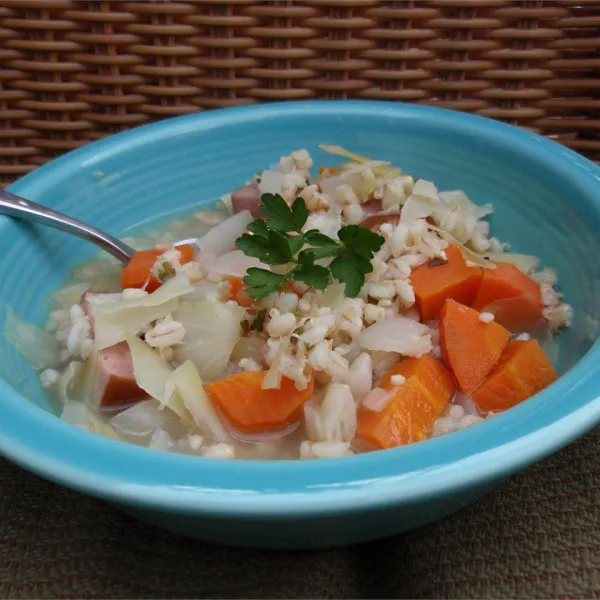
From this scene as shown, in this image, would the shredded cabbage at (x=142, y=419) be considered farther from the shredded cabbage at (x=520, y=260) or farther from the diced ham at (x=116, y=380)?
the shredded cabbage at (x=520, y=260)

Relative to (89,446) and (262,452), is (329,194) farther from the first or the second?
(89,446)

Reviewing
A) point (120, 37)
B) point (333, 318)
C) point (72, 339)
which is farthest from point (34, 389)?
point (120, 37)

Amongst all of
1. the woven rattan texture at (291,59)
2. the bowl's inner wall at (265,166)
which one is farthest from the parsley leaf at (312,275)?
the woven rattan texture at (291,59)

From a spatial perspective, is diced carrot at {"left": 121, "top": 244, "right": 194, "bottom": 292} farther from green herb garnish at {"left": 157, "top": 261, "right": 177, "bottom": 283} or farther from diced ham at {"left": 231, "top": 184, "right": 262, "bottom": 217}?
diced ham at {"left": 231, "top": 184, "right": 262, "bottom": 217}

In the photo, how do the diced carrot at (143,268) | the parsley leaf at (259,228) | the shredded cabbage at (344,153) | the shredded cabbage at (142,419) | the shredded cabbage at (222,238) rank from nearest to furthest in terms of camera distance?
the shredded cabbage at (142,419), the parsley leaf at (259,228), the diced carrot at (143,268), the shredded cabbage at (222,238), the shredded cabbage at (344,153)

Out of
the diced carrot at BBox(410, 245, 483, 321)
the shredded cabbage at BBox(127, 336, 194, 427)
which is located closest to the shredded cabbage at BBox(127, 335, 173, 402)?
the shredded cabbage at BBox(127, 336, 194, 427)

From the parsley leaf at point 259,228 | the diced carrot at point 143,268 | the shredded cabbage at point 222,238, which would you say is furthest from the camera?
the shredded cabbage at point 222,238

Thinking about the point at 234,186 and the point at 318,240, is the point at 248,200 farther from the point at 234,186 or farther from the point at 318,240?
the point at 318,240

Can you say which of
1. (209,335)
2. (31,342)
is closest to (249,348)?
(209,335)
